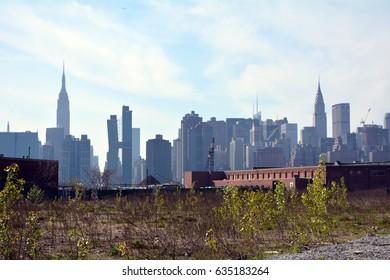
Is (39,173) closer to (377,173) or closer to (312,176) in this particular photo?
(312,176)

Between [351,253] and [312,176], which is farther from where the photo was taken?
[312,176]

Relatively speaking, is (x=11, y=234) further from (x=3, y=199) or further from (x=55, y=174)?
(x=55, y=174)

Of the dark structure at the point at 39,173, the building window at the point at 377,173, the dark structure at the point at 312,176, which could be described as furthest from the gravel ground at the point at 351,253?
the building window at the point at 377,173

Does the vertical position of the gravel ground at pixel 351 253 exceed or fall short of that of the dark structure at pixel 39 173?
it falls short

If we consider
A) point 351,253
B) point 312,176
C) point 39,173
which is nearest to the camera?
point 351,253

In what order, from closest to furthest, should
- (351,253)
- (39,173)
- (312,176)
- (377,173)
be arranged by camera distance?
1. (351,253)
2. (39,173)
3. (377,173)
4. (312,176)

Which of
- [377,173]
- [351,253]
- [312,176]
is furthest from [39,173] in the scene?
[377,173]

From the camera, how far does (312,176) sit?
76875 mm

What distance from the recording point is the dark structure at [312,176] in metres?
74.3

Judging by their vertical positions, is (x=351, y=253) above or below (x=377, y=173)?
below

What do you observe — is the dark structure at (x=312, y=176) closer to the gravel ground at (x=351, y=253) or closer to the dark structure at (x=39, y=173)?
the dark structure at (x=39, y=173)

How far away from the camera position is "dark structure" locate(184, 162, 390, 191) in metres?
74.3

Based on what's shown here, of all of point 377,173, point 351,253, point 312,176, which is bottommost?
point 351,253
